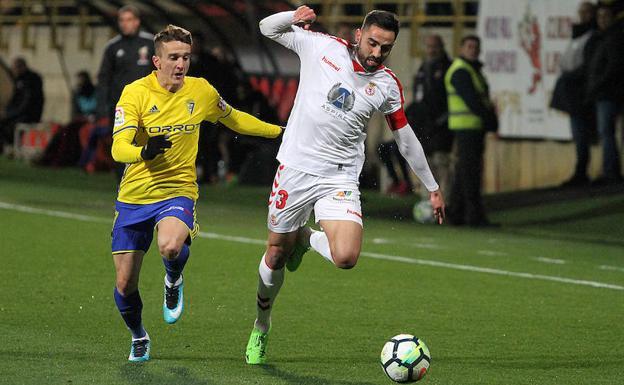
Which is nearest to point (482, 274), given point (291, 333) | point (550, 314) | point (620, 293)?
point (620, 293)

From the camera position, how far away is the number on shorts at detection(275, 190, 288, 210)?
8.02 m

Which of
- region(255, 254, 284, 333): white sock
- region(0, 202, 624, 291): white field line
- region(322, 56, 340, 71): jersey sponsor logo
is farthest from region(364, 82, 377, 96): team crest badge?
region(0, 202, 624, 291): white field line

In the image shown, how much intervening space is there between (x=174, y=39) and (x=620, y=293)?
485 centimetres

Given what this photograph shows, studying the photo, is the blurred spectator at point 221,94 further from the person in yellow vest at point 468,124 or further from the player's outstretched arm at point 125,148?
the player's outstretched arm at point 125,148

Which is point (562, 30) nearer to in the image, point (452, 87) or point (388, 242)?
point (452, 87)

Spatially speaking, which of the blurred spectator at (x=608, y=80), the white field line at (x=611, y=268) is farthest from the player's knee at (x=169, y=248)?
the blurred spectator at (x=608, y=80)

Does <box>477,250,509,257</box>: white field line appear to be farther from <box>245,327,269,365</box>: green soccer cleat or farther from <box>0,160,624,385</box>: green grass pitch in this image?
<box>245,327,269,365</box>: green soccer cleat

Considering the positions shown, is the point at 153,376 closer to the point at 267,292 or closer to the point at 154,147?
the point at 267,292

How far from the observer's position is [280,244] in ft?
26.5

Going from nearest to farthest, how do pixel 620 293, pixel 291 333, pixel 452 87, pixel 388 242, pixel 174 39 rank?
pixel 174 39, pixel 291 333, pixel 620 293, pixel 388 242, pixel 452 87

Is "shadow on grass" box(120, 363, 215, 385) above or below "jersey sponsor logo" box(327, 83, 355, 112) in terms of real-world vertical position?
below

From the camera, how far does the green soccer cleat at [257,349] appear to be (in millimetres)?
A: 7996

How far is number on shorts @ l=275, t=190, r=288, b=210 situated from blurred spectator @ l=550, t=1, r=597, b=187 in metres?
10.7

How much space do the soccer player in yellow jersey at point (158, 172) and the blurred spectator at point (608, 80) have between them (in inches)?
396
